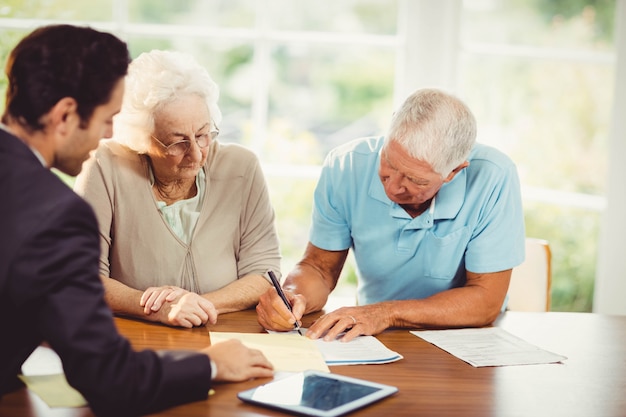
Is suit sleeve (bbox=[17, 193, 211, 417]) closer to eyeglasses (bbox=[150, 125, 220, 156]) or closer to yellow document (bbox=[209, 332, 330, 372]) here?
yellow document (bbox=[209, 332, 330, 372])

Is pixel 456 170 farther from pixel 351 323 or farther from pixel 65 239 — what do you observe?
pixel 65 239

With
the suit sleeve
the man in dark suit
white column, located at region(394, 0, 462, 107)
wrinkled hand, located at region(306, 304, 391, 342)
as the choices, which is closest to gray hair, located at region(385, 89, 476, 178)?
wrinkled hand, located at region(306, 304, 391, 342)

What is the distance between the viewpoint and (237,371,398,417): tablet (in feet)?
4.67

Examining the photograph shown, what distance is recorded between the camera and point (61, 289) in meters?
1.25

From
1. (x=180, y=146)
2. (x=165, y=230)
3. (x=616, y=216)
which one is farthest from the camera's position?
(x=616, y=216)

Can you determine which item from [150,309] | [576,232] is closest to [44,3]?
[150,309]

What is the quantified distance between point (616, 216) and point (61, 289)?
2.73 meters

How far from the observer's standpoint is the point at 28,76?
135 centimetres

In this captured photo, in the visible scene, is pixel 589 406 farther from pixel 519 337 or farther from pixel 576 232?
pixel 576 232

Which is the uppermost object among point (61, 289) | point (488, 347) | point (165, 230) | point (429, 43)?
point (429, 43)

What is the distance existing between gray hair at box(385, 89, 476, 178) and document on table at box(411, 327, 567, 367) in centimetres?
44

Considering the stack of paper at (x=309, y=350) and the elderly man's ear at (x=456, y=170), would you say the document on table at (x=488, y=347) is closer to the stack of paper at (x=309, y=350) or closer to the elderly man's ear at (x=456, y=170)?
the stack of paper at (x=309, y=350)

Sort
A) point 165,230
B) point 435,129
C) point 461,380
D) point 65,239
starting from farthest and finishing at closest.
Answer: point 165,230, point 435,129, point 461,380, point 65,239

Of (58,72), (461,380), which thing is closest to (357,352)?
(461,380)
